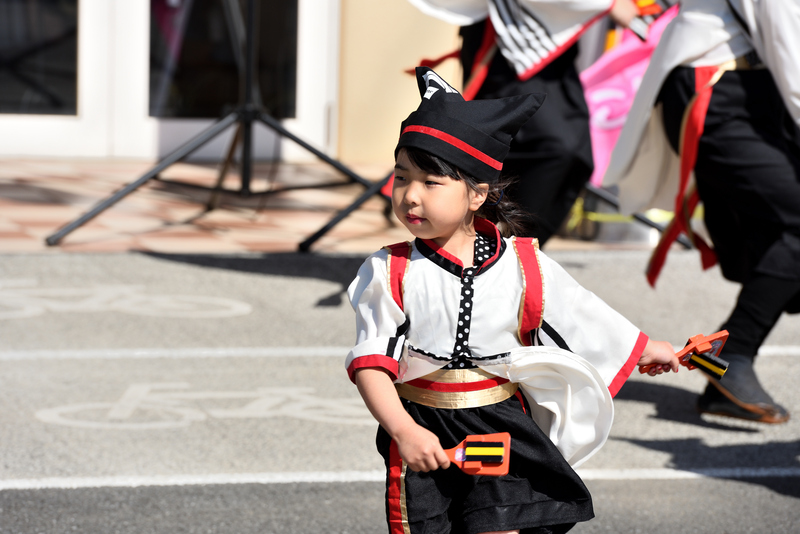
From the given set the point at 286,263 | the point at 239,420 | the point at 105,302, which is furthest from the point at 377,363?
the point at 286,263

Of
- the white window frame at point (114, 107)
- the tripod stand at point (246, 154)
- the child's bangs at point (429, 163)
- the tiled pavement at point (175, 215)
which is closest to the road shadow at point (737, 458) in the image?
the child's bangs at point (429, 163)

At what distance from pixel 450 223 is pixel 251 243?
4417mm

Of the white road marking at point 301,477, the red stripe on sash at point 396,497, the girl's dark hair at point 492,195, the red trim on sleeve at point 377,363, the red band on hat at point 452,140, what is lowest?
the white road marking at point 301,477

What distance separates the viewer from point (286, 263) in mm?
5723

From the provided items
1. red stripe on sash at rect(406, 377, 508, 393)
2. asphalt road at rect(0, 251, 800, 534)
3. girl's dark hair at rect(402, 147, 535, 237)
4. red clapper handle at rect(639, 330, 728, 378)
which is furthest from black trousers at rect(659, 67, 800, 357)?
red stripe on sash at rect(406, 377, 508, 393)

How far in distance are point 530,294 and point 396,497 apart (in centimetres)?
48

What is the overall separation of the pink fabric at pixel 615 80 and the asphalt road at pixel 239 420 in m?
1.10

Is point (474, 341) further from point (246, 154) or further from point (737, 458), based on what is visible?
point (246, 154)

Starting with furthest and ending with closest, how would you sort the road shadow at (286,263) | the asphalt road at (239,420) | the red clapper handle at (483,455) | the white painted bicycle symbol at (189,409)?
the road shadow at (286,263) → the white painted bicycle symbol at (189,409) → the asphalt road at (239,420) → the red clapper handle at (483,455)

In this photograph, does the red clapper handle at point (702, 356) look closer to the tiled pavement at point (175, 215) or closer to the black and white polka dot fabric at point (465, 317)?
the black and white polka dot fabric at point (465, 317)

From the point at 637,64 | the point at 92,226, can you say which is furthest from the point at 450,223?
the point at 92,226

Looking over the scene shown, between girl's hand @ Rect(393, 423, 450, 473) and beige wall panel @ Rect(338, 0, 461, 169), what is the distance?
818 centimetres

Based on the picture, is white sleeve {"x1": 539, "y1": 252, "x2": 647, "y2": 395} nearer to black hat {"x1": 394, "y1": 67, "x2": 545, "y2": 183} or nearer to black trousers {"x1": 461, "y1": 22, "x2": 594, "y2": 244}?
Answer: black hat {"x1": 394, "y1": 67, "x2": 545, "y2": 183}

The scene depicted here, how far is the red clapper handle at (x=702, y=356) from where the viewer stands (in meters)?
2.12
